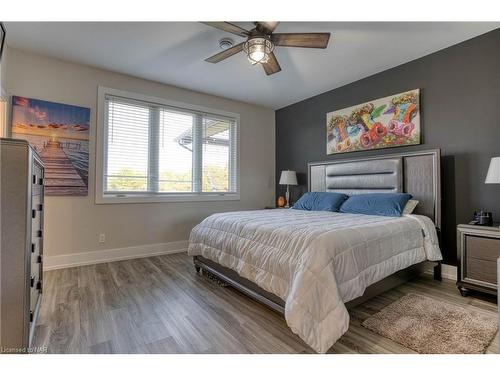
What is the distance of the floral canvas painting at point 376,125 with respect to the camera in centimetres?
318

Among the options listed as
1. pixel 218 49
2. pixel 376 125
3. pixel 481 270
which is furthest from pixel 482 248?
pixel 218 49

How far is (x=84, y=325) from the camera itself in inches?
71.9

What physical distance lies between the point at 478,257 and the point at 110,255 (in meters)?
4.24

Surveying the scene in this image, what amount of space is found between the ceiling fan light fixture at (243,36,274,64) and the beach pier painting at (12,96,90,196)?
8.04ft

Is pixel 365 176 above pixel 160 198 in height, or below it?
above

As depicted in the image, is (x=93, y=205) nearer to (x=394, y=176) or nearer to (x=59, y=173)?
(x=59, y=173)

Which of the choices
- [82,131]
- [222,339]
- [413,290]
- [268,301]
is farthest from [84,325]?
[413,290]

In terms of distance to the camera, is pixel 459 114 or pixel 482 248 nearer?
pixel 482 248

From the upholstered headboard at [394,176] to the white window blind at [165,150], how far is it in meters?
1.86

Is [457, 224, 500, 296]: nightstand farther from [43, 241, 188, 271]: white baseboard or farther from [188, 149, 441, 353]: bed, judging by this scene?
[43, 241, 188, 271]: white baseboard

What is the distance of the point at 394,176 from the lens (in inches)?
124

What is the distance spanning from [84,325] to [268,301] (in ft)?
4.56

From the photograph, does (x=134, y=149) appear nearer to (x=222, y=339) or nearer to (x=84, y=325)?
(x=84, y=325)

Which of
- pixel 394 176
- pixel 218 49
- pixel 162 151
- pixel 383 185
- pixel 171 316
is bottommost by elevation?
pixel 171 316
